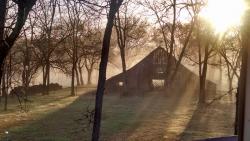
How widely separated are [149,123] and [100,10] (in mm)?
18680

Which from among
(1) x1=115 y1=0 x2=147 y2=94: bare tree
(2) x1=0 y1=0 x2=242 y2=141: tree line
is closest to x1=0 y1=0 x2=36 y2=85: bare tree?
(2) x1=0 y1=0 x2=242 y2=141: tree line

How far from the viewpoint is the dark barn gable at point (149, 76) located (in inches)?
2238

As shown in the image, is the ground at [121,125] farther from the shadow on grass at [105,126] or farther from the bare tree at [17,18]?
the bare tree at [17,18]

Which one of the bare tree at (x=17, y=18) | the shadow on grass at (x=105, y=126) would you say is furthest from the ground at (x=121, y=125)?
the bare tree at (x=17, y=18)

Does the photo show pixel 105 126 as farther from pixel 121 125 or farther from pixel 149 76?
pixel 149 76

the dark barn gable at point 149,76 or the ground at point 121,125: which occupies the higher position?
the dark barn gable at point 149,76

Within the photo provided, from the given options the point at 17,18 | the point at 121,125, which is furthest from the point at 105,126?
the point at 17,18

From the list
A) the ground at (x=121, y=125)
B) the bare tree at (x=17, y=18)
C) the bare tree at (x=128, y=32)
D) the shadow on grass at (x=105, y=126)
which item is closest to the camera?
the bare tree at (x=17, y=18)

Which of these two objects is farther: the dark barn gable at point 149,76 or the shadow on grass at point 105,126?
the dark barn gable at point 149,76

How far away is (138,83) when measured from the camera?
188ft

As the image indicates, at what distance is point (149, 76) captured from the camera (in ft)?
191

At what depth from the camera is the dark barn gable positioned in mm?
56844

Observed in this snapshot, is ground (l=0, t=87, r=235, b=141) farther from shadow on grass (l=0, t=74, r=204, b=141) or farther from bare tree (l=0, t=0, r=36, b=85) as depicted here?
bare tree (l=0, t=0, r=36, b=85)

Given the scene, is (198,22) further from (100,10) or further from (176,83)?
(100,10)
